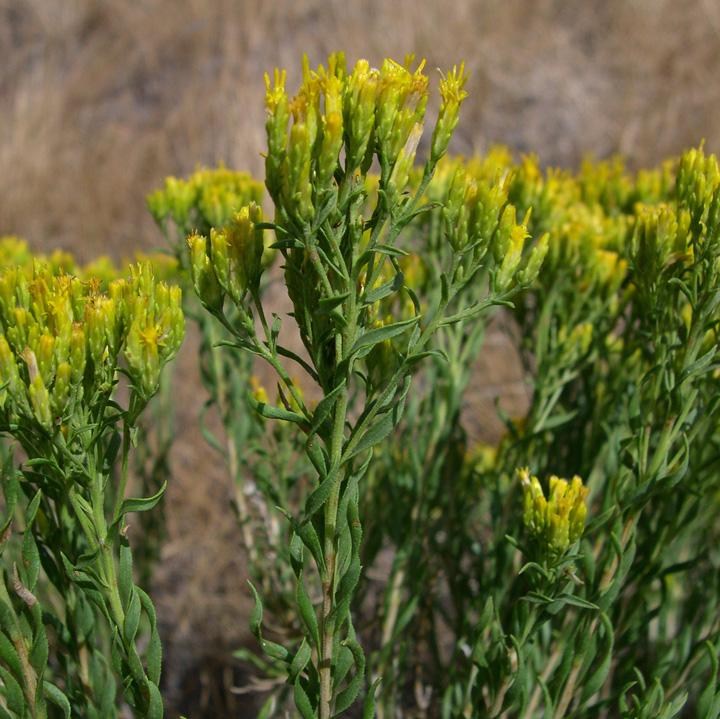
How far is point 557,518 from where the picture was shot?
3.95 feet

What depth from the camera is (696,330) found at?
1290mm

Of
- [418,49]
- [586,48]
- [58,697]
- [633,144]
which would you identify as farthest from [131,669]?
[586,48]

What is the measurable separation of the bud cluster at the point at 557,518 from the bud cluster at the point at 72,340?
0.69m

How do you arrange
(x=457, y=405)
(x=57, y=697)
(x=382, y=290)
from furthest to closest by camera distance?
(x=457, y=405) < (x=57, y=697) < (x=382, y=290)

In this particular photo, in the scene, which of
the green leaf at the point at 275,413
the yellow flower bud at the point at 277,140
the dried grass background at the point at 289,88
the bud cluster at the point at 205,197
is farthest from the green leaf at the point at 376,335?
the dried grass background at the point at 289,88

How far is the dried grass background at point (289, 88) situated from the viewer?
692cm

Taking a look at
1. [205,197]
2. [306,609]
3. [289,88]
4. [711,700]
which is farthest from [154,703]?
[289,88]

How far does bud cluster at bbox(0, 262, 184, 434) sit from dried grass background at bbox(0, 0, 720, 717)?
4374mm

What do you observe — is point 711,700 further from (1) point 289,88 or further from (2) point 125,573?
(1) point 289,88

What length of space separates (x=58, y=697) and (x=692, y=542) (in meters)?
2.42

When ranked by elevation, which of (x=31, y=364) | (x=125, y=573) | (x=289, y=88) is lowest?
(x=125, y=573)

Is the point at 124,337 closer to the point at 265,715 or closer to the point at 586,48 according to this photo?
the point at 265,715

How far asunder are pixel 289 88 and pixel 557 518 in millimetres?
7202

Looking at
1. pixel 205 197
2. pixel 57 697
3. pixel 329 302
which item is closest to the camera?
pixel 329 302
